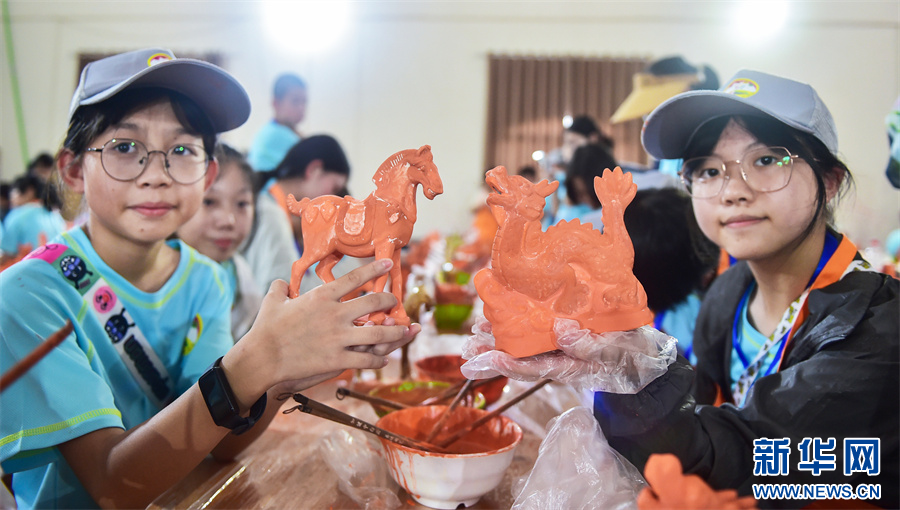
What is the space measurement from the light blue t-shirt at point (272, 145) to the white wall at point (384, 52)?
301 centimetres

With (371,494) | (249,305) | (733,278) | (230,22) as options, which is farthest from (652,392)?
(230,22)

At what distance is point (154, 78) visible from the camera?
1177 mm

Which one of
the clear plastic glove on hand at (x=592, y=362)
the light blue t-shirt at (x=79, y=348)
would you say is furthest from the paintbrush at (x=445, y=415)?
the light blue t-shirt at (x=79, y=348)

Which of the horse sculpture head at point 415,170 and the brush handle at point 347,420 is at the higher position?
the horse sculpture head at point 415,170

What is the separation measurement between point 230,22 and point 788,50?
268 inches

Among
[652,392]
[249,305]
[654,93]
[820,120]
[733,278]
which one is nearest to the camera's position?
[652,392]

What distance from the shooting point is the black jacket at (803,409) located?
2.81 ft

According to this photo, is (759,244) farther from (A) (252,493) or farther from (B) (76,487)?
(B) (76,487)

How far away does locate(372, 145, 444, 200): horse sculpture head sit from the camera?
3.25ft

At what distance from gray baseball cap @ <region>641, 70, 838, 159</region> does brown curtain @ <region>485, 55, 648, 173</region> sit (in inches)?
210

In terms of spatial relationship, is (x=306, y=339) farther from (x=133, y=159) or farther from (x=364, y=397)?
(x=133, y=159)

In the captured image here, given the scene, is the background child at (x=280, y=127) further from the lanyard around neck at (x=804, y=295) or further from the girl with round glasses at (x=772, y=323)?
the lanyard around neck at (x=804, y=295)

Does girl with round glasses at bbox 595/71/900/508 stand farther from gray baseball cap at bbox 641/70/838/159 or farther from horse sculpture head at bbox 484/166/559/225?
horse sculpture head at bbox 484/166/559/225

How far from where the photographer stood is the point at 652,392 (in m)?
0.85
